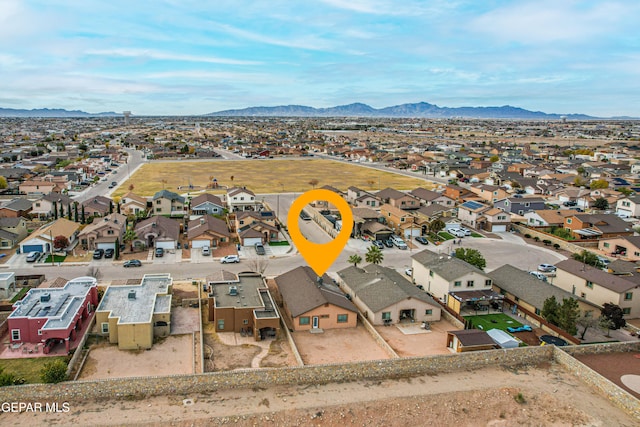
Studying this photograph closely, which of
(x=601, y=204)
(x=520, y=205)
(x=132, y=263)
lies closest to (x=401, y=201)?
(x=520, y=205)

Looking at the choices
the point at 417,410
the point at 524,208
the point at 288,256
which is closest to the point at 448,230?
the point at 524,208

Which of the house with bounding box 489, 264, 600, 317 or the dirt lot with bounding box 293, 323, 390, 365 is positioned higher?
the house with bounding box 489, 264, 600, 317

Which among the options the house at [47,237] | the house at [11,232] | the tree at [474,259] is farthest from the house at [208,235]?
the tree at [474,259]

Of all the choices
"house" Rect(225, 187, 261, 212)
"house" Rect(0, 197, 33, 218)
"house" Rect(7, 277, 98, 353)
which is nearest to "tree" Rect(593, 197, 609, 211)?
"house" Rect(225, 187, 261, 212)

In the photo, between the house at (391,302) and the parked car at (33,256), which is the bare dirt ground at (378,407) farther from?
the parked car at (33,256)

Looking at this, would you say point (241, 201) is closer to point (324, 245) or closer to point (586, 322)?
A: point (324, 245)

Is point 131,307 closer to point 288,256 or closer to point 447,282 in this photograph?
point 288,256

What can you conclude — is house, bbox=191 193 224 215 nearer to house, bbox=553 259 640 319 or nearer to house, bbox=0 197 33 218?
house, bbox=0 197 33 218
